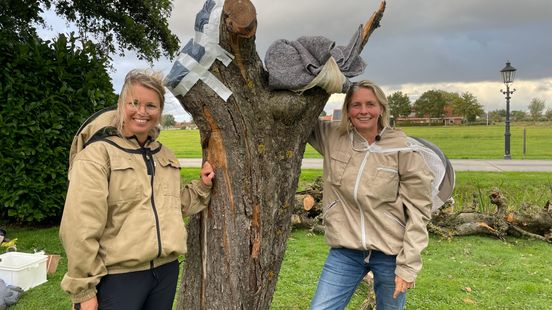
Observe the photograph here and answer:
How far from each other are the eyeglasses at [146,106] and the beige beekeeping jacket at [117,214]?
0.59ft

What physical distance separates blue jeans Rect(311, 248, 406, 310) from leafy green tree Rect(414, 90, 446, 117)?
44.5m

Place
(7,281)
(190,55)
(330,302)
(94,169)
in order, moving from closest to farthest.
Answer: (94,169)
(190,55)
(330,302)
(7,281)

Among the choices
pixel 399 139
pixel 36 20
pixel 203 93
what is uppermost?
pixel 36 20

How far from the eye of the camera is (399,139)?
2.67m

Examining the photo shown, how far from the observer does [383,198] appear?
259cm

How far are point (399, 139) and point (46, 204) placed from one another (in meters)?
5.56

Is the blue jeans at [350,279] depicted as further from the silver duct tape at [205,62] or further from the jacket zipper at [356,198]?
the silver duct tape at [205,62]

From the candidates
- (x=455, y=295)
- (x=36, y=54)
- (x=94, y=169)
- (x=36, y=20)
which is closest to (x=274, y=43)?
(x=94, y=169)

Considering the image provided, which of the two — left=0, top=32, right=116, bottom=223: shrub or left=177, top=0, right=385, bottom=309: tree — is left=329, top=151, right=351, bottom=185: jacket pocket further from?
left=0, top=32, right=116, bottom=223: shrub

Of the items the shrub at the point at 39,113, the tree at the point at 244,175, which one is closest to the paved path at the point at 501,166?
the shrub at the point at 39,113

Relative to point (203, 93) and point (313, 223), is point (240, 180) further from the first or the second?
point (313, 223)

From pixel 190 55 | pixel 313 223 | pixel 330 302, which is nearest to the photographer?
pixel 190 55

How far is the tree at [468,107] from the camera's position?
4722 cm

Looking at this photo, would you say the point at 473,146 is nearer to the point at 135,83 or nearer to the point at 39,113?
the point at 39,113
